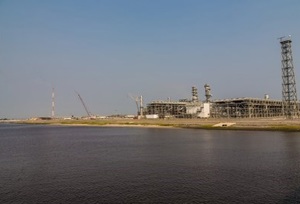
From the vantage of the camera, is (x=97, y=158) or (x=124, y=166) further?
(x=97, y=158)

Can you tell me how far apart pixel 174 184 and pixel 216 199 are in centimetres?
729

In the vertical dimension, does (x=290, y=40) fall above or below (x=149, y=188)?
above

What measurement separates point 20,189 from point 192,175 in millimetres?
20572

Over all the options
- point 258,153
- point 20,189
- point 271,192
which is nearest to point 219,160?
point 258,153

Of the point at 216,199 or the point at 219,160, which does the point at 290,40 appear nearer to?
the point at 219,160

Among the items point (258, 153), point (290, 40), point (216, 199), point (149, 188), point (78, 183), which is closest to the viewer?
point (216, 199)

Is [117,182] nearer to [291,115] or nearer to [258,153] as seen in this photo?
[258,153]

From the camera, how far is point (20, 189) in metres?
35.9

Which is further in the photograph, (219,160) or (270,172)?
(219,160)

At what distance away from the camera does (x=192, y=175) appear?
40.8m

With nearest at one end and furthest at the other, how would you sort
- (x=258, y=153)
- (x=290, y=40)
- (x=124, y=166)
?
(x=124, y=166) → (x=258, y=153) → (x=290, y=40)

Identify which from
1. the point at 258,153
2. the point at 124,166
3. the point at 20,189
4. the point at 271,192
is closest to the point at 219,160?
the point at 258,153

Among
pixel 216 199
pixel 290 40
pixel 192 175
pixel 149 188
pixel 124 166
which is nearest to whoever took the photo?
pixel 216 199

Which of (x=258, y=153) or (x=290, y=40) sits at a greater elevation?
(x=290, y=40)
